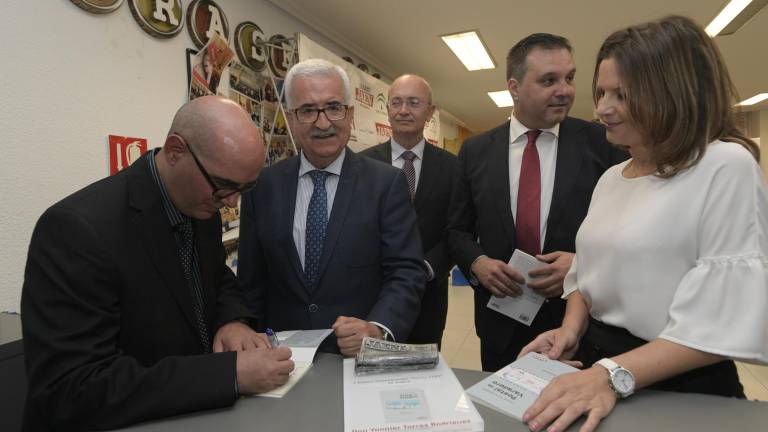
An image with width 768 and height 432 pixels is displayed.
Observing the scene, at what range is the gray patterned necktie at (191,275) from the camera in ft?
4.07

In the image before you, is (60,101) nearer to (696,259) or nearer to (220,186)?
(220,186)

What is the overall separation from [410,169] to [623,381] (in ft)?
6.14

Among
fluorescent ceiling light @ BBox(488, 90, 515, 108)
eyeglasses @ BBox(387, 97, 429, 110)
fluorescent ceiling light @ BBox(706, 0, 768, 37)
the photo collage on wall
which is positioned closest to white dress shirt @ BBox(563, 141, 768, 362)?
eyeglasses @ BBox(387, 97, 429, 110)

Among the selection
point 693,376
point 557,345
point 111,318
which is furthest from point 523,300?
point 111,318

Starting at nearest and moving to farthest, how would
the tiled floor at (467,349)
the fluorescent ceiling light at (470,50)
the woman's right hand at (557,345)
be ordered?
the woman's right hand at (557,345)
the tiled floor at (467,349)
the fluorescent ceiling light at (470,50)

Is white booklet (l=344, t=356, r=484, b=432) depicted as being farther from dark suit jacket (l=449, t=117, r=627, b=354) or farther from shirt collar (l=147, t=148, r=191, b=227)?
dark suit jacket (l=449, t=117, r=627, b=354)

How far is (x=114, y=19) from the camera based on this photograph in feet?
7.66

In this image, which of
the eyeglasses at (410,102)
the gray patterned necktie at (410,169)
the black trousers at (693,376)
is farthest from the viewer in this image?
the eyeglasses at (410,102)

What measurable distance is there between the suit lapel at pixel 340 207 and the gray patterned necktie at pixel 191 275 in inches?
14.4

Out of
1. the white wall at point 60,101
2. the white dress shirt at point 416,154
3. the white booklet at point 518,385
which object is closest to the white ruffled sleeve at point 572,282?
the white booklet at point 518,385

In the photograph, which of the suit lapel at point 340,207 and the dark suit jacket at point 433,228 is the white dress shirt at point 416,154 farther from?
the suit lapel at point 340,207

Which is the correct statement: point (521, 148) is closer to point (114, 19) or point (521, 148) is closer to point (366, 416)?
point (366, 416)

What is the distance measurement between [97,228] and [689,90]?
1.35 m

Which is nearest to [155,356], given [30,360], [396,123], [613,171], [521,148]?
[30,360]
